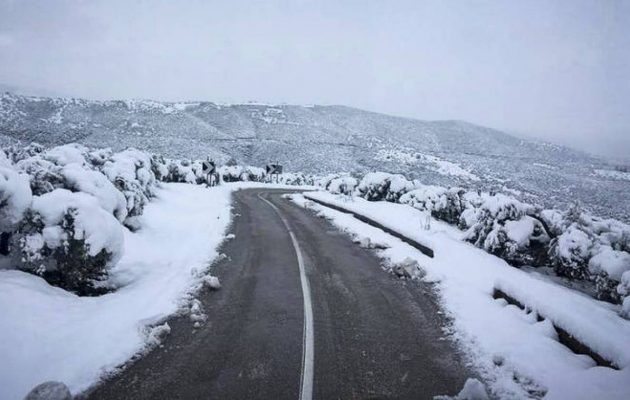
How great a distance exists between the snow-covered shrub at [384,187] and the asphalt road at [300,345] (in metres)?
14.5

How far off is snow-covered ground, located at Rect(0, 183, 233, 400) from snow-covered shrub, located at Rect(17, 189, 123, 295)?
0.90ft

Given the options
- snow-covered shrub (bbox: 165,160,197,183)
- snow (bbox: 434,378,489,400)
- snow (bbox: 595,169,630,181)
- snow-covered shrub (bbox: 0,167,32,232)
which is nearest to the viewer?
snow (bbox: 434,378,489,400)

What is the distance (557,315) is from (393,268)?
12.7ft

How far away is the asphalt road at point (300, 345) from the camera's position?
445cm

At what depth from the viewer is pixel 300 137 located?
13212cm

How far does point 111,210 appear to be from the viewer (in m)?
9.28

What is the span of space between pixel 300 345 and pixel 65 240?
14.1ft

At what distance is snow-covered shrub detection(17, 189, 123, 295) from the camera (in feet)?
21.6

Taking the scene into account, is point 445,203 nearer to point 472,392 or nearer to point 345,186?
point 472,392

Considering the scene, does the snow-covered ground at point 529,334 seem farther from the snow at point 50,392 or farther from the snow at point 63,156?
the snow at point 63,156

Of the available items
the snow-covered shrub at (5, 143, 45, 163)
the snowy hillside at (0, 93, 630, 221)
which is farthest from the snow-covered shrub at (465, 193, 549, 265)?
the snowy hillside at (0, 93, 630, 221)

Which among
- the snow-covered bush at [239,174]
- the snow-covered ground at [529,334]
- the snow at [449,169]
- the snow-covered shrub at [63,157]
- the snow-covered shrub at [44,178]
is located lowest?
the snow-covered bush at [239,174]

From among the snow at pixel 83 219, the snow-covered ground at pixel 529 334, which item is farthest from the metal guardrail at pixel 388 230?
the snow at pixel 83 219

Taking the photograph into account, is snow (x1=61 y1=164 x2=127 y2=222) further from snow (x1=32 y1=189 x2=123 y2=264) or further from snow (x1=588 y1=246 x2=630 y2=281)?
snow (x1=588 y1=246 x2=630 y2=281)
